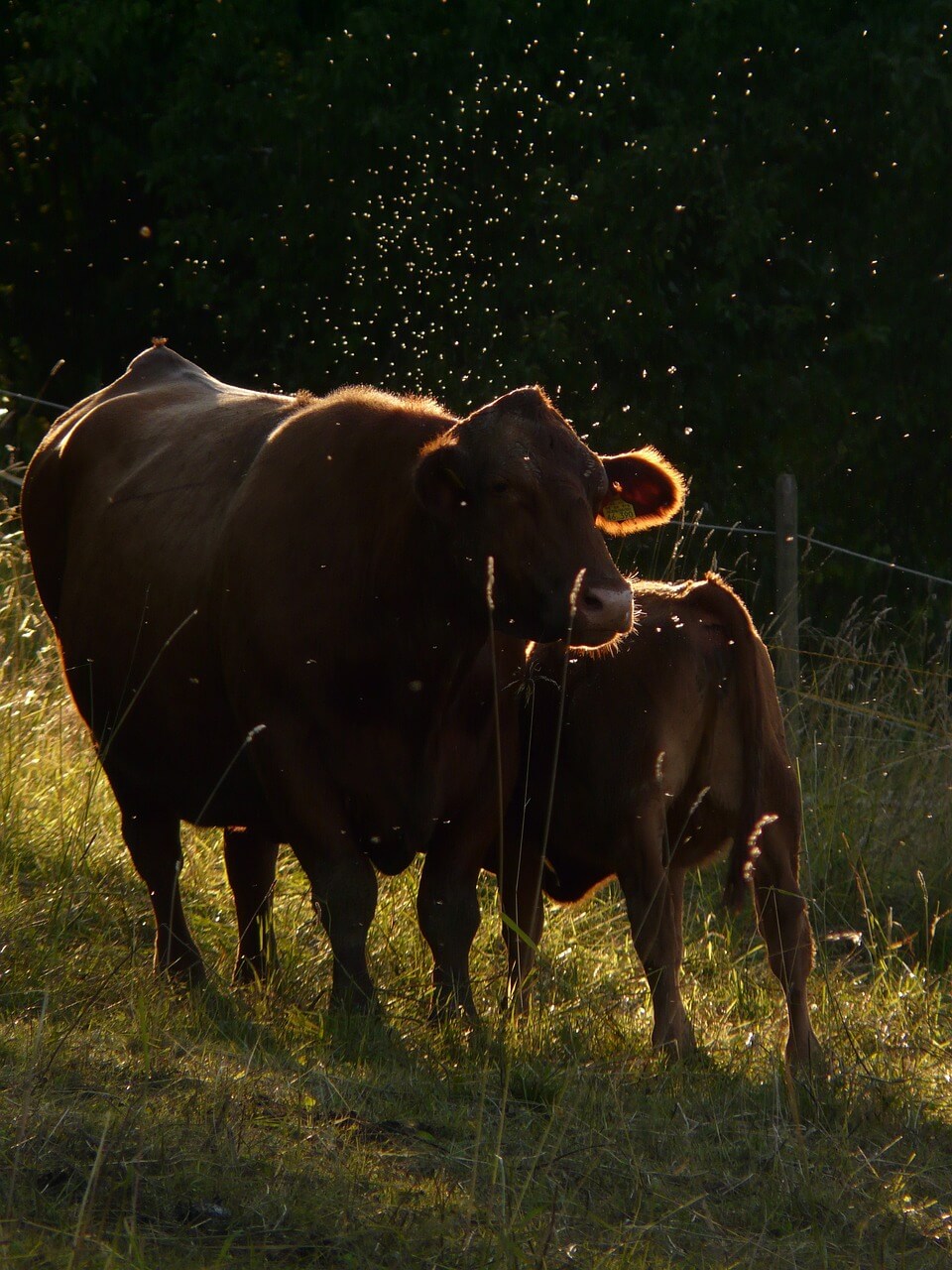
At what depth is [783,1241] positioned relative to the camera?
3020 millimetres

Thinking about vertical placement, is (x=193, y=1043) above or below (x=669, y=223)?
below

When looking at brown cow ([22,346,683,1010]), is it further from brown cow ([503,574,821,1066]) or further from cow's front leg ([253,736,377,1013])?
brown cow ([503,574,821,1066])

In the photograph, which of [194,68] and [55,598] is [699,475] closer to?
[194,68]

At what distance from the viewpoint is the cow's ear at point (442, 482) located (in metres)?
4.09

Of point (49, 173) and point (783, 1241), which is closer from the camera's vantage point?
point (783, 1241)

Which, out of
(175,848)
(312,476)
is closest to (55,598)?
(175,848)

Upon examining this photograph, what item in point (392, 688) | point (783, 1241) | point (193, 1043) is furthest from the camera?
point (392, 688)

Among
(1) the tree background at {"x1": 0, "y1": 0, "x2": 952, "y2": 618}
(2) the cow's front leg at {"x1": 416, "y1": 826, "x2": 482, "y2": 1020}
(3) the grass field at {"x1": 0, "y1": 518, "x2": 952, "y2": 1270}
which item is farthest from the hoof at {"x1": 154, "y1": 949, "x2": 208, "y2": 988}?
(1) the tree background at {"x1": 0, "y1": 0, "x2": 952, "y2": 618}

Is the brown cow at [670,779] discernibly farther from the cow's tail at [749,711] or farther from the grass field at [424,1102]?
the grass field at [424,1102]

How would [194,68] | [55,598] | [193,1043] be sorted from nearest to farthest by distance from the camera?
1. [193,1043]
2. [55,598]
3. [194,68]

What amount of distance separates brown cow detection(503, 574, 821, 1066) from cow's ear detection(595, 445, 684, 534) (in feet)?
0.64

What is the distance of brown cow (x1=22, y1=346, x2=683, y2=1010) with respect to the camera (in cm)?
409

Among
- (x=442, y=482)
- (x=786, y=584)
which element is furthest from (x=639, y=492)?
(x=786, y=584)

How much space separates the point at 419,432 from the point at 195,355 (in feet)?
31.4
